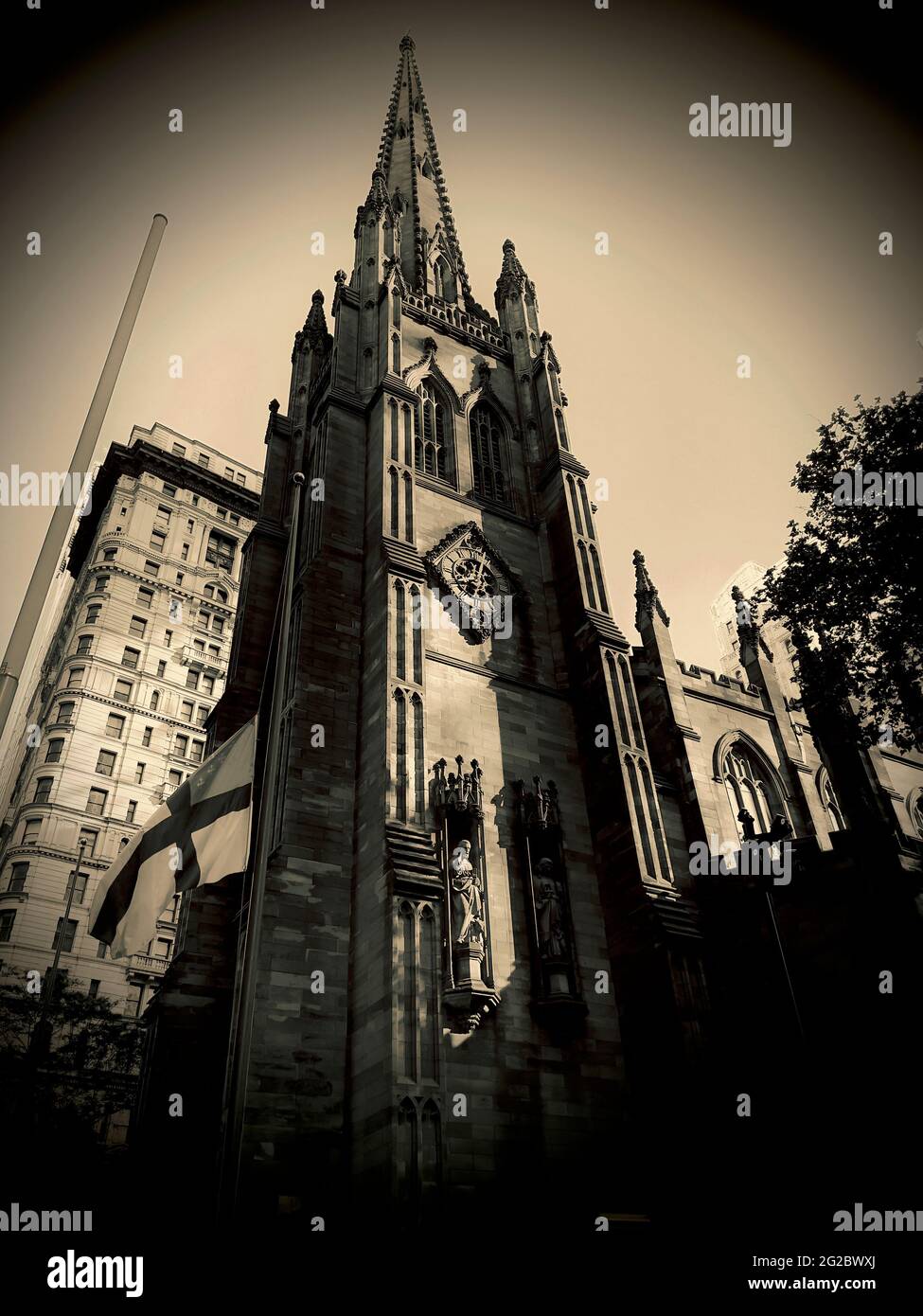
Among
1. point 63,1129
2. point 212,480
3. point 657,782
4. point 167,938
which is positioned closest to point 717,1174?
point 657,782

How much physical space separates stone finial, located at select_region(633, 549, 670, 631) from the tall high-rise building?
1700cm

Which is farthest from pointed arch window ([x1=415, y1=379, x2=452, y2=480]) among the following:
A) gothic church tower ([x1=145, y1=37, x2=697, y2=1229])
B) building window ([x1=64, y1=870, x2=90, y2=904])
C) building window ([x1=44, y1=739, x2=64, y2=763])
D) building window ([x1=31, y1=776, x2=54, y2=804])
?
building window ([x1=44, y1=739, x2=64, y2=763])

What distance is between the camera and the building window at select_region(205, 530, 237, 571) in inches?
2371

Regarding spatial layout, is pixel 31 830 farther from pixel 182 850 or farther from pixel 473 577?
pixel 182 850

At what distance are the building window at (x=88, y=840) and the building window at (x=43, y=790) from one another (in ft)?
7.68

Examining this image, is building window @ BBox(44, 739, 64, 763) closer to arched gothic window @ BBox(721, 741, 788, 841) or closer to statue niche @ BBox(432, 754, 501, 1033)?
statue niche @ BBox(432, 754, 501, 1033)

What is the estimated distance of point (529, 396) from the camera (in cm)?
2984

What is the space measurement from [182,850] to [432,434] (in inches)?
688

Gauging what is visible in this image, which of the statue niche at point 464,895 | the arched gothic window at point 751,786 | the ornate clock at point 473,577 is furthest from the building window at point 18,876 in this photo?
the arched gothic window at point 751,786

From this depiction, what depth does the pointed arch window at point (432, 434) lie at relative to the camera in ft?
84.6

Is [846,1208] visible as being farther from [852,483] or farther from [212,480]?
[212,480]

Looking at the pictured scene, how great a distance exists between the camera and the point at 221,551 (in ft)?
201

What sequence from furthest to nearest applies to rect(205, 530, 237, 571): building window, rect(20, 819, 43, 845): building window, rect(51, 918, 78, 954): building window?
1. rect(205, 530, 237, 571): building window
2. rect(20, 819, 43, 845): building window
3. rect(51, 918, 78, 954): building window

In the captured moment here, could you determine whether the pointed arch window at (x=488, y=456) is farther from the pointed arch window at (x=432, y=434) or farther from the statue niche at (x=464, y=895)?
the statue niche at (x=464, y=895)
